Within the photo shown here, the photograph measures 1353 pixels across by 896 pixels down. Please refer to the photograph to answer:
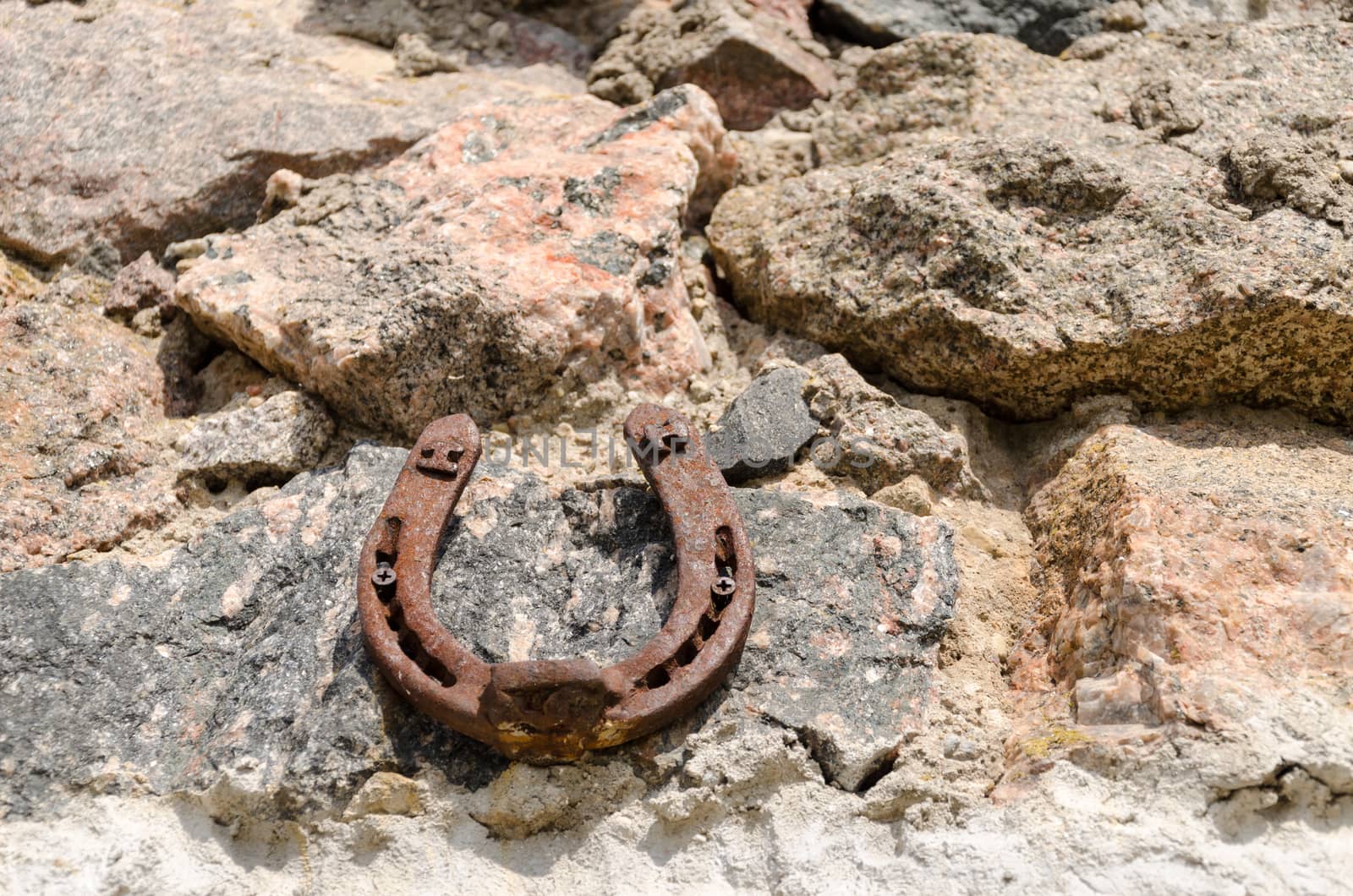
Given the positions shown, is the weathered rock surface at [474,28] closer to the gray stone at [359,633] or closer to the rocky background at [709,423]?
the rocky background at [709,423]

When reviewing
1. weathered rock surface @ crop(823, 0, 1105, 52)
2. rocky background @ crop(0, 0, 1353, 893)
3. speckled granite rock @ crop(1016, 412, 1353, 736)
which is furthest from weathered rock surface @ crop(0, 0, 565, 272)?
speckled granite rock @ crop(1016, 412, 1353, 736)

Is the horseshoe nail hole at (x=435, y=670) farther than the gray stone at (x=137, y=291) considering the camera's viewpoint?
No

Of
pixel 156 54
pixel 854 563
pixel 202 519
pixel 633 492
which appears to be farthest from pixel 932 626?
pixel 156 54

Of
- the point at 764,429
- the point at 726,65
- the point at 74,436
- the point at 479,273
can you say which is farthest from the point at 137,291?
the point at 726,65

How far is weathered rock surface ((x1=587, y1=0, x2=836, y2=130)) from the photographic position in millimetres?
2740

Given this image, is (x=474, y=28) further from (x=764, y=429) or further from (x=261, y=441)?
(x=764, y=429)

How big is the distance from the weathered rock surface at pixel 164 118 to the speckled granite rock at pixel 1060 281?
3.09ft

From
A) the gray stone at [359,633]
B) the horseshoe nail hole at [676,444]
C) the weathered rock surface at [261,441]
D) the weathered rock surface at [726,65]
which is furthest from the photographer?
the weathered rock surface at [726,65]

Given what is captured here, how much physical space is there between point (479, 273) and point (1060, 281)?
1.04m

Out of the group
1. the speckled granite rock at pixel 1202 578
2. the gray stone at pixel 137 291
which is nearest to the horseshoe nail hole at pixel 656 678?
the speckled granite rock at pixel 1202 578

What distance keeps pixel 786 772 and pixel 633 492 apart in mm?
569

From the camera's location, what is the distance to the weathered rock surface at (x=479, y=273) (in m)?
2.08

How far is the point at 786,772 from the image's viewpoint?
5.32 feet

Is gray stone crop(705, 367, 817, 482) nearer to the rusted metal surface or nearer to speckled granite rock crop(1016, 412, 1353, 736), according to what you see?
the rusted metal surface
